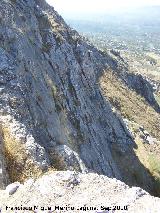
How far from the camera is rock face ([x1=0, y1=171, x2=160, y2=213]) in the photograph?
1583 cm

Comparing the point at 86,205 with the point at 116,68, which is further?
the point at 116,68

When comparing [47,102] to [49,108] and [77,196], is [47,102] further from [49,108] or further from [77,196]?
[77,196]

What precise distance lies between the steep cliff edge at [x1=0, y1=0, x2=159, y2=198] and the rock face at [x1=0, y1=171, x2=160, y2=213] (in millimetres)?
3697

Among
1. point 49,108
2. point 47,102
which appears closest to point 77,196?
point 49,108

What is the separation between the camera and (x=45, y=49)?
46.5m

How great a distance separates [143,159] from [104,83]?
22.2m

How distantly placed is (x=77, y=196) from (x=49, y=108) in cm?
1642

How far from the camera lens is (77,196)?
16562 millimetres

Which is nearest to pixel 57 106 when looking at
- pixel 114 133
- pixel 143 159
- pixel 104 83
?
pixel 114 133

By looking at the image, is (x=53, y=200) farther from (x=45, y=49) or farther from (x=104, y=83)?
(x=104, y=83)

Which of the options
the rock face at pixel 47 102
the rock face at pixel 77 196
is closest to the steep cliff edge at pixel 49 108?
the rock face at pixel 47 102

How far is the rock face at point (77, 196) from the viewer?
51.9 ft

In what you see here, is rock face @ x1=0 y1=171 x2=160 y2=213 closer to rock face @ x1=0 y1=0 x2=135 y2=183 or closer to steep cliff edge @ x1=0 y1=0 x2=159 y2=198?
steep cliff edge @ x1=0 y1=0 x2=159 y2=198

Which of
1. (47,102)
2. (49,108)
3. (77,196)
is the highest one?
(77,196)
